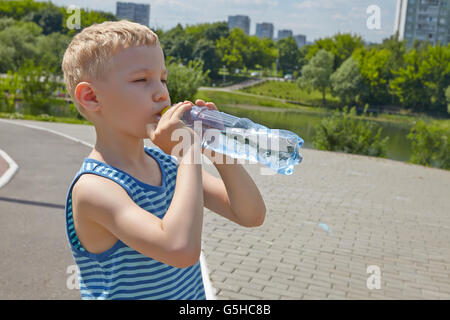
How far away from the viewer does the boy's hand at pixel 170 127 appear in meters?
1.36

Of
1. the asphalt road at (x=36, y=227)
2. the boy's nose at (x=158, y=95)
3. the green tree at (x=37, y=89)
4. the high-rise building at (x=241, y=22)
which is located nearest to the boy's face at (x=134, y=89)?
the boy's nose at (x=158, y=95)

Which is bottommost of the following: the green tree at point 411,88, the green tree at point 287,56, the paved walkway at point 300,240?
the paved walkway at point 300,240

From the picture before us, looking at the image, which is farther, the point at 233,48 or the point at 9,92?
the point at 233,48

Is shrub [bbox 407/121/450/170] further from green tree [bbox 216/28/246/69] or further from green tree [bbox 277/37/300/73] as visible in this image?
green tree [bbox 277/37/300/73]

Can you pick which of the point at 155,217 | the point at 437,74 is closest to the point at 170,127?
the point at 155,217

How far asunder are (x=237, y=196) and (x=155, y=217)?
1.37ft

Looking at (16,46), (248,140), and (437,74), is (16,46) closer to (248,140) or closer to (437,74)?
(437,74)

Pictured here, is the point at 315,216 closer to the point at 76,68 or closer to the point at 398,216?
the point at 398,216

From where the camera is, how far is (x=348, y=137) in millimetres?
19766

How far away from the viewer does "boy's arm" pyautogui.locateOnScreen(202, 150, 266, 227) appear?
5.44ft

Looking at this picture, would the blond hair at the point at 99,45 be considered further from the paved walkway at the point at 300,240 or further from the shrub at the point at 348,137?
the shrub at the point at 348,137

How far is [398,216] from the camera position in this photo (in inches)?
364

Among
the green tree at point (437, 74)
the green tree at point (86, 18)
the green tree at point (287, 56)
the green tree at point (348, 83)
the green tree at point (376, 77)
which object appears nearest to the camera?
the green tree at point (86, 18)
